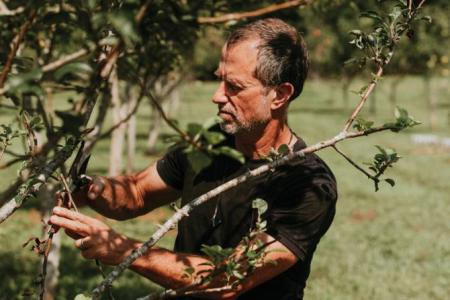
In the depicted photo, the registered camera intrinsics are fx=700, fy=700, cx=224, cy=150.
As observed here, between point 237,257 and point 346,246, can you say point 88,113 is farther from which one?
point 346,246

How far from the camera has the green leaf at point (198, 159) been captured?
171 centimetres

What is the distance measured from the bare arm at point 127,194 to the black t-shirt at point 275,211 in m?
0.25

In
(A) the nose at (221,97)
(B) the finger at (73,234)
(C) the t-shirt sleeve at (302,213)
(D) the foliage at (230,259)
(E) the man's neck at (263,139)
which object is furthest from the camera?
(E) the man's neck at (263,139)

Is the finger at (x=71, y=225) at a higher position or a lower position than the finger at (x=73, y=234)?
higher

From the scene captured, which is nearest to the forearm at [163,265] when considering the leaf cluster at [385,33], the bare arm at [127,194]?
the bare arm at [127,194]

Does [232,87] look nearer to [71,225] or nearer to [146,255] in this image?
[146,255]

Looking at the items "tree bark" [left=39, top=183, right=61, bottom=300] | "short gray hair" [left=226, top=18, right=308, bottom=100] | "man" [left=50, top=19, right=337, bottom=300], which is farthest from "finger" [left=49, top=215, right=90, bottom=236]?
"tree bark" [left=39, top=183, right=61, bottom=300]

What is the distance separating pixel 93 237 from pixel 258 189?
112 cm

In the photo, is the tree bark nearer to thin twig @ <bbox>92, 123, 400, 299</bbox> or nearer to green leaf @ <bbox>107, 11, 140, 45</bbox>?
thin twig @ <bbox>92, 123, 400, 299</bbox>

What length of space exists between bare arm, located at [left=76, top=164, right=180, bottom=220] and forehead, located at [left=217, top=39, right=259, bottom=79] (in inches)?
33.4

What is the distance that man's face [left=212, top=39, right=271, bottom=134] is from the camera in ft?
10.2

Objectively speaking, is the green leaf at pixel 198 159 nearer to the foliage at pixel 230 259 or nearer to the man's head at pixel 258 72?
the foliage at pixel 230 259

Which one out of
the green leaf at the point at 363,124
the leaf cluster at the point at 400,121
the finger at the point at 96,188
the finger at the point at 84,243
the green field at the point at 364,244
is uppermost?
the leaf cluster at the point at 400,121

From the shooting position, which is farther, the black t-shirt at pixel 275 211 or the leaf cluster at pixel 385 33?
the black t-shirt at pixel 275 211
